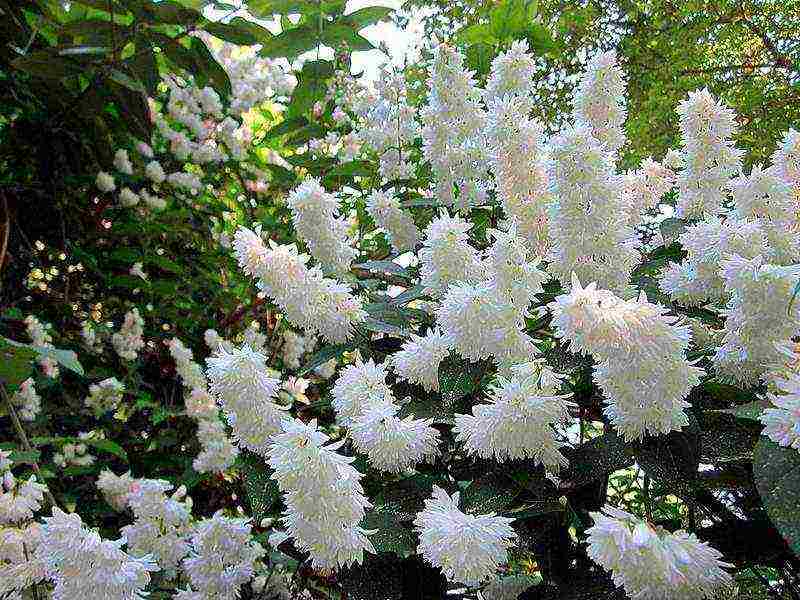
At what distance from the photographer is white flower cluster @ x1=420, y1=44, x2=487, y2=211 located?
3.81ft

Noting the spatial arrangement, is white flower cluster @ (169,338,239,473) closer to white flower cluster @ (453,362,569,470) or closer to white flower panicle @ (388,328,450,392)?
white flower panicle @ (388,328,450,392)

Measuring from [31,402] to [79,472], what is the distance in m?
0.22

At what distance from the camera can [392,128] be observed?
1580 millimetres

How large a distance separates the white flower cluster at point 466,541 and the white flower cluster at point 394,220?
67 centimetres

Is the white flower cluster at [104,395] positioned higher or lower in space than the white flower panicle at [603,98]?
lower

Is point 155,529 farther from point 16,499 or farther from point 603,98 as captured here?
point 603,98

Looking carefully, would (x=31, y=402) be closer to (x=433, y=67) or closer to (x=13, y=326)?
(x=13, y=326)

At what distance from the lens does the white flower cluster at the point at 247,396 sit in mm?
820

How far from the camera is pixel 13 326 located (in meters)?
2.04

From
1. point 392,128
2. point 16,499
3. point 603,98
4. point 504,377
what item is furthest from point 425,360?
point 392,128

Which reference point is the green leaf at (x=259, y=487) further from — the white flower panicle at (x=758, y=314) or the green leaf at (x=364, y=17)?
the green leaf at (x=364, y=17)

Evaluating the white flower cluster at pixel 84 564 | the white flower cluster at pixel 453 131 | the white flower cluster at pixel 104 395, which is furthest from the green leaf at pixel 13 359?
the white flower cluster at pixel 104 395

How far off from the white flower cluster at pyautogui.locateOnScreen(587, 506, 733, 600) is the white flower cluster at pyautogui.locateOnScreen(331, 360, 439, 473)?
0.27m

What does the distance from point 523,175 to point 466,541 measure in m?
0.53
